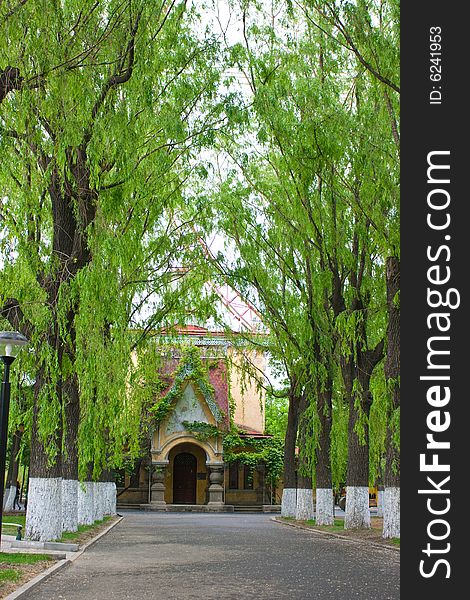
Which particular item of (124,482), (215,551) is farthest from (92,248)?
(124,482)

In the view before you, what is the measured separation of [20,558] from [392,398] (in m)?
8.66

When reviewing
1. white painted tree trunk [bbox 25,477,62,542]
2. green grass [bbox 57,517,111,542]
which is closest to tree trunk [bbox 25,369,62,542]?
white painted tree trunk [bbox 25,477,62,542]

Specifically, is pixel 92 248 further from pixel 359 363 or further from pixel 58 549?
pixel 359 363

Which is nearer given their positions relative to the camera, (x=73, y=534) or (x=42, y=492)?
(x=42, y=492)

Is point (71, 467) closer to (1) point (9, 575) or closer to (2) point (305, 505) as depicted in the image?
(1) point (9, 575)

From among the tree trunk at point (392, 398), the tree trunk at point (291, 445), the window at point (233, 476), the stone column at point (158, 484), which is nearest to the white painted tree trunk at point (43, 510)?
the tree trunk at point (392, 398)

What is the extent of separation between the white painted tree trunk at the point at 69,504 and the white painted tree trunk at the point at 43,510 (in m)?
3.12

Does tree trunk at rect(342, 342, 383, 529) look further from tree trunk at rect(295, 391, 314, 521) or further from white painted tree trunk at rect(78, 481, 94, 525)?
white painted tree trunk at rect(78, 481, 94, 525)

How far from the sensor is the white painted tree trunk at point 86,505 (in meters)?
22.4

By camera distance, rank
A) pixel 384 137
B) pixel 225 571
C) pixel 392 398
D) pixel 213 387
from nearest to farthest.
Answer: pixel 225 571
pixel 384 137
pixel 392 398
pixel 213 387

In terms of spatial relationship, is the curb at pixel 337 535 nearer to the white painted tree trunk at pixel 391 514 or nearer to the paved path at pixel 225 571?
the paved path at pixel 225 571

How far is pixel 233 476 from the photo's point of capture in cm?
4769

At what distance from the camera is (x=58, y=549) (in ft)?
48.9

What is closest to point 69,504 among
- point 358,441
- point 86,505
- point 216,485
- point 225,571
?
point 86,505
